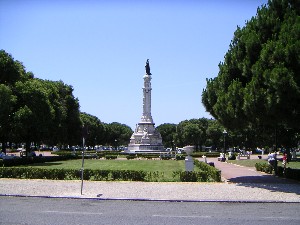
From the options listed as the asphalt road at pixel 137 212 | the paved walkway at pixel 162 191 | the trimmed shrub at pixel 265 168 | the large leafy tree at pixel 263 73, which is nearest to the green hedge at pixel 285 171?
the trimmed shrub at pixel 265 168

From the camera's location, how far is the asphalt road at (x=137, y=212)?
11.5 metres

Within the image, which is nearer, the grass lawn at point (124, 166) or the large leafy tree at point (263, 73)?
the large leafy tree at point (263, 73)

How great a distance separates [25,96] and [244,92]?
29493 millimetres

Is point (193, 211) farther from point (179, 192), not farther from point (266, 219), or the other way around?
point (179, 192)

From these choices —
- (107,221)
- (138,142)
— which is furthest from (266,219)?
(138,142)

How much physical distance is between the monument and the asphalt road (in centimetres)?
6275

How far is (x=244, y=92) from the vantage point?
20.6m

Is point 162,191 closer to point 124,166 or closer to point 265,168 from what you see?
point 265,168

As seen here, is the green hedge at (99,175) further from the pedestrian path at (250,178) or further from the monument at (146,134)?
the monument at (146,134)

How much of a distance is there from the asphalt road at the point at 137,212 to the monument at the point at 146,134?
62.8 meters

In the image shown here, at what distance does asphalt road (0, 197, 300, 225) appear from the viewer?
1149cm

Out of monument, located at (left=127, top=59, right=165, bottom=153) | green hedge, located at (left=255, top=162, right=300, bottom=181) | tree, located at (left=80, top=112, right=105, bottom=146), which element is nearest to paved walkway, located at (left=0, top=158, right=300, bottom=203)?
green hedge, located at (left=255, top=162, right=300, bottom=181)

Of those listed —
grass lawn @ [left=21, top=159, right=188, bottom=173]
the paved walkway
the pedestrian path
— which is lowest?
the paved walkway

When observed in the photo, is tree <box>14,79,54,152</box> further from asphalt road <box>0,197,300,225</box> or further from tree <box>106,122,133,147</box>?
tree <box>106,122,133,147</box>
